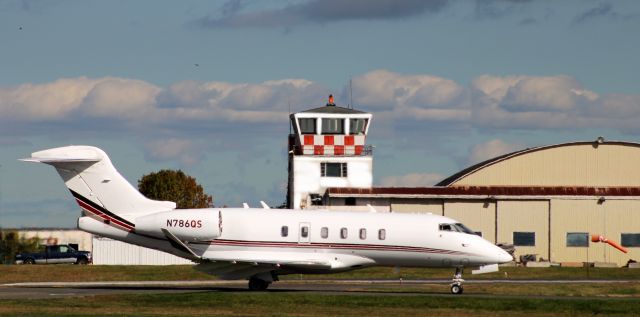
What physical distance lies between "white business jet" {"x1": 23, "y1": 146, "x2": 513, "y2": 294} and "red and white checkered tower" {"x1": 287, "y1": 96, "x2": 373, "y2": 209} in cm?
3648

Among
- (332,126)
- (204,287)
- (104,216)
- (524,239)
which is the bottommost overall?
(204,287)

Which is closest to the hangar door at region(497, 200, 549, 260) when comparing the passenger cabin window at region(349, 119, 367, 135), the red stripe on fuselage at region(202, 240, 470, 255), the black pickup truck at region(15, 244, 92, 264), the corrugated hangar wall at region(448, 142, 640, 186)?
the corrugated hangar wall at region(448, 142, 640, 186)

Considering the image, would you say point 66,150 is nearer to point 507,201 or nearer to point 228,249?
point 228,249

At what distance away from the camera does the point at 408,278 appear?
197 ft

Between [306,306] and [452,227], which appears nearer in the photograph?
[306,306]

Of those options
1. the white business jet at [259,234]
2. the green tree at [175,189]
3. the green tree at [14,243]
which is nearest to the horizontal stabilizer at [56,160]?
the white business jet at [259,234]

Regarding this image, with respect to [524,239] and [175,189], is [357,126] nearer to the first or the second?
[524,239]

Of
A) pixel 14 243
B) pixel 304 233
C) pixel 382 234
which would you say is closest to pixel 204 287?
pixel 304 233

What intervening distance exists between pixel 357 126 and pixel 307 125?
3.43 m

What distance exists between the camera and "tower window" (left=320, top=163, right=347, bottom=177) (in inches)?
3369

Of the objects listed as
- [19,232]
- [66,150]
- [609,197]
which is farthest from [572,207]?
[19,232]

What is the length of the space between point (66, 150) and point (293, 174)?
1511 inches

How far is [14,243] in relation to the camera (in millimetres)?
116375

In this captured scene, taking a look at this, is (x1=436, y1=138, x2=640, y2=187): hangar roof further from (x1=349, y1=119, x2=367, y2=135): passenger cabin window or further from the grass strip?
the grass strip
